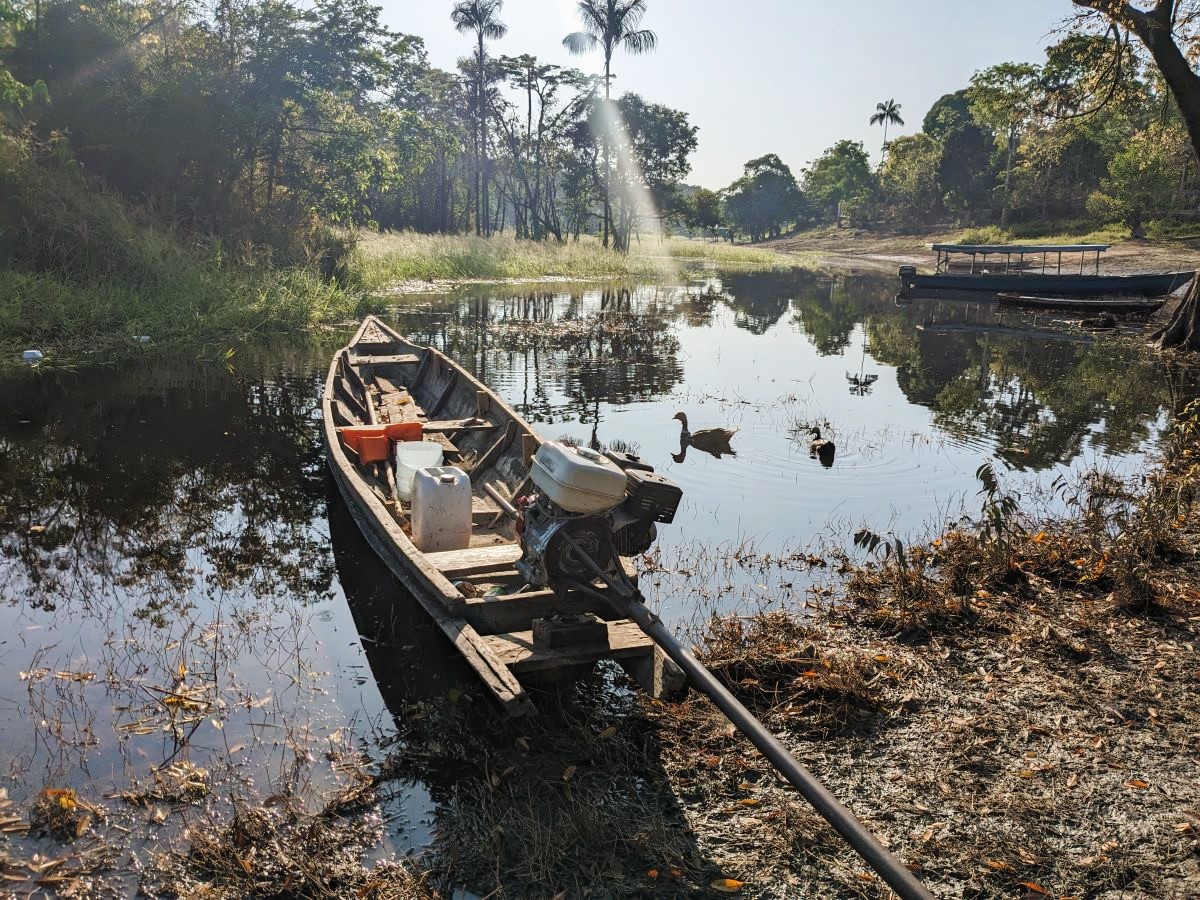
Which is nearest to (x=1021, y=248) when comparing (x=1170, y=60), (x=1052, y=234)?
(x=1170, y=60)

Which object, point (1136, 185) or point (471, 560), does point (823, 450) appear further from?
point (1136, 185)

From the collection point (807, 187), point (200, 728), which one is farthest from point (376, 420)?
point (807, 187)

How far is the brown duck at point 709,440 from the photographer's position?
35.4 ft

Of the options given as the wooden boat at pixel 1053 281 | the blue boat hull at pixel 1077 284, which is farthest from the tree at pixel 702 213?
the blue boat hull at pixel 1077 284

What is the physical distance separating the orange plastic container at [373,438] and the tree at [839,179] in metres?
88.3

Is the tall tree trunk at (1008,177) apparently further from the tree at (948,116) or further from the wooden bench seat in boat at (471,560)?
the wooden bench seat in boat at (471,560)

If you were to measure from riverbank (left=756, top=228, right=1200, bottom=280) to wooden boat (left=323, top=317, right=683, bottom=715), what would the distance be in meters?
32.6

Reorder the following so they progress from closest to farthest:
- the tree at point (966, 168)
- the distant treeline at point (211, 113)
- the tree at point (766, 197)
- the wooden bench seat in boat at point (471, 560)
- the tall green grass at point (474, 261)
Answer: the wooden bench seat in boat at point (471, 560), the distant treeline at point (211, 113), the tall green grass at point (474, 261), the tree at point (966, 168), the tree at point (766, 197)

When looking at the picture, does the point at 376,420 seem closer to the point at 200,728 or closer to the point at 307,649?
the point at 307,649

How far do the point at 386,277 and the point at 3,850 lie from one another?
27.0 meters

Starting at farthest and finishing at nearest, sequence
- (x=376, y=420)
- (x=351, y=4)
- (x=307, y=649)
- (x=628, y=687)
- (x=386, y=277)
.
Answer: (x=386, y=277) < (x=351, y=4) < (x=376, y=420) < (x=307, y=649) < (x=628, y=687)

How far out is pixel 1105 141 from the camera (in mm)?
52938

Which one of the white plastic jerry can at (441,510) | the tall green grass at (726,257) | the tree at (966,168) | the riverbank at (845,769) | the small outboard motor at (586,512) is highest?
the tree at (966,168)

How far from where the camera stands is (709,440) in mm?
10945
